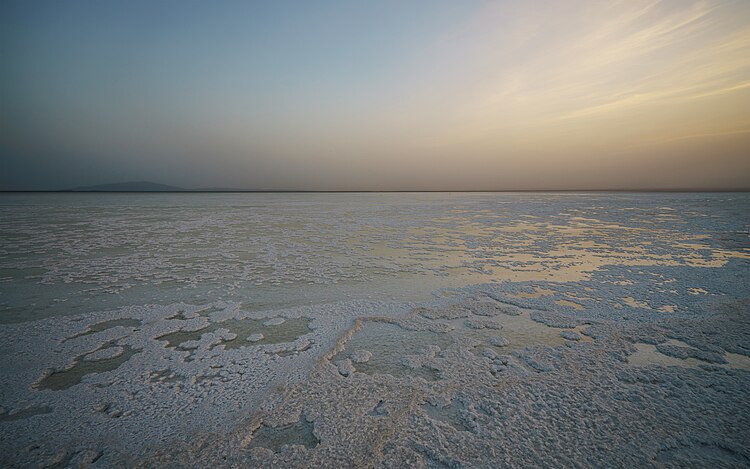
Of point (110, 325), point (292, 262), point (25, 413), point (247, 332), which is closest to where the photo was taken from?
point (25, 413)

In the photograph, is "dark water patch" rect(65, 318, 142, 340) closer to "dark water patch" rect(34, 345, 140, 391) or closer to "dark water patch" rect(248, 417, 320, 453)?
"dark water patch" rect(34, 345, 140, 391)

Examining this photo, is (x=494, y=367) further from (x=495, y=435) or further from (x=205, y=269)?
(x=205, y=269)

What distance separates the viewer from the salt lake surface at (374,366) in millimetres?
1901

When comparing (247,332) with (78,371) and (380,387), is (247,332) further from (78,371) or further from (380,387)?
(380,387)

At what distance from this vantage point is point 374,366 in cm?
281

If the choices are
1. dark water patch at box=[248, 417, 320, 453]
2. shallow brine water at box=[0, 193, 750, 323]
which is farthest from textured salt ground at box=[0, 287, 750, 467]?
shallow brine water at box=[0, 193, 750, 323]

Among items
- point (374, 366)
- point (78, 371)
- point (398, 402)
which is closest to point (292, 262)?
point (78, 371)

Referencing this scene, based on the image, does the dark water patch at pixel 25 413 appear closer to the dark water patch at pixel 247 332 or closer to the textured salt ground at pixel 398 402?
the textured salt ground at pixel 398 402

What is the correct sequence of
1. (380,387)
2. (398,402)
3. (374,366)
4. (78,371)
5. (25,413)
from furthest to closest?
(374,366) → (78,371) → (380,387) → (398,402) → (25,413)

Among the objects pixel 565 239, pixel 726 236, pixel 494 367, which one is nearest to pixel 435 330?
pixel 494 367

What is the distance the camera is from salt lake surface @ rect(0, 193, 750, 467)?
190 centimetres

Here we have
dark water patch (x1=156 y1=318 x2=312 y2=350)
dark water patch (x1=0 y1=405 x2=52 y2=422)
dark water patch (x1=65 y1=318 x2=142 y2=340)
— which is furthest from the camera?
dark water patch (x1=65 y1=318 x2=142 y2=340)

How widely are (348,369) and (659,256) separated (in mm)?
7673

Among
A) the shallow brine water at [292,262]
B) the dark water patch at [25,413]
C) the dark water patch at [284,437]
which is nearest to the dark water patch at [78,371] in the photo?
the dark water patch at [25,413]
